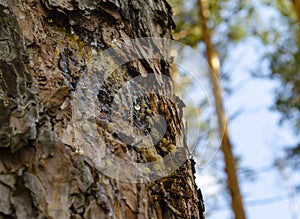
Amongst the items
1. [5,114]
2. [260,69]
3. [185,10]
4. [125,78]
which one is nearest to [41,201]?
[5,114]

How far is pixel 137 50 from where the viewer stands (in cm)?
91

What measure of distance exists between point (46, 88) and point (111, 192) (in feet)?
0.64

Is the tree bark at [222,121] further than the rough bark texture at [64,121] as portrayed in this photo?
Yes

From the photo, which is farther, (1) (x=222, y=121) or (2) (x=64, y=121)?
(1) (x=222, y=121)

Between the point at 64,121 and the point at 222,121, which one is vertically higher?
the point at 222,121

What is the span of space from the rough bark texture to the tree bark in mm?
3001

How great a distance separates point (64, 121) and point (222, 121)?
3654 mm

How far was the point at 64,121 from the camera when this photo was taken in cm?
69

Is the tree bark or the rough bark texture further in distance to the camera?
the tree bark

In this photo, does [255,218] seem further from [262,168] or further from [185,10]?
[185,10]

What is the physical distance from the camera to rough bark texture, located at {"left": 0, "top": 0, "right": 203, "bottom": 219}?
2.02ft

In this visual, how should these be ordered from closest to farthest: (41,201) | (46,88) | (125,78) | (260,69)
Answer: (41,201)
(46,88)
(125,78)
(260,69)

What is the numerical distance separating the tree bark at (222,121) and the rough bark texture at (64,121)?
9.85ft

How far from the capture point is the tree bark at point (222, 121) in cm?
379
